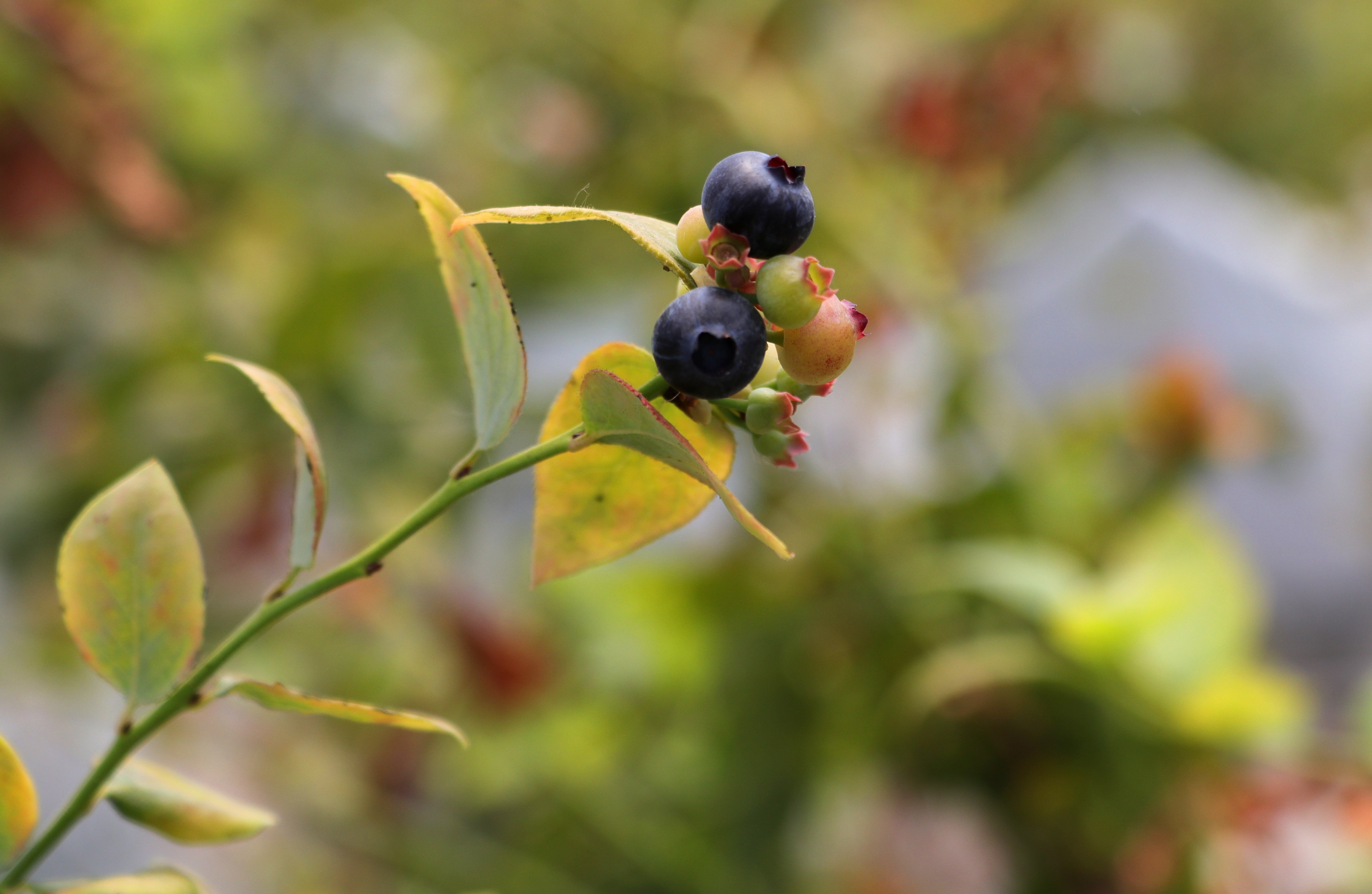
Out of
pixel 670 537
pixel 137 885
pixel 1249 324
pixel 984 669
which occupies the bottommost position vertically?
pixel 137 885

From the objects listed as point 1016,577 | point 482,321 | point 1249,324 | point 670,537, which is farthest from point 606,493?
point 1249,324

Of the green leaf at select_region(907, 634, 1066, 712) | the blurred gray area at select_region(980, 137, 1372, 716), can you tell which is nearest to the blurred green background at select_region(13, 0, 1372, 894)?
the green leaf at select_region(907, 634, 1066, 712)

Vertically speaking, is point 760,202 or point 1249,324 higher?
point 1249,324

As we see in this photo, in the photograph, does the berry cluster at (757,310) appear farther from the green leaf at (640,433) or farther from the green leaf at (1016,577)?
the green leaf at (1016,577)

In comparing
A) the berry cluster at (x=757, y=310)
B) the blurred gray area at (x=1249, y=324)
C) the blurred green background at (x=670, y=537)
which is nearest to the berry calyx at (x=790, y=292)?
the berry cluster at (x=757, y=310)

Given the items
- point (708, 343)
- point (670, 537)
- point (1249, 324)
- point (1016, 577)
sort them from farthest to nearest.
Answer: point (1249, 324)
point (670, 537)
point (1016, 577)
point (708, 343)

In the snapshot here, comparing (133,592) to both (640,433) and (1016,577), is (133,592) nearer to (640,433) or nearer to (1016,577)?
(640,433)

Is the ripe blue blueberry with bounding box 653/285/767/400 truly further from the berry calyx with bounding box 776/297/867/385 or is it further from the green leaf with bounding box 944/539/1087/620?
the green leaf with bounding box 944/539/1087/620
